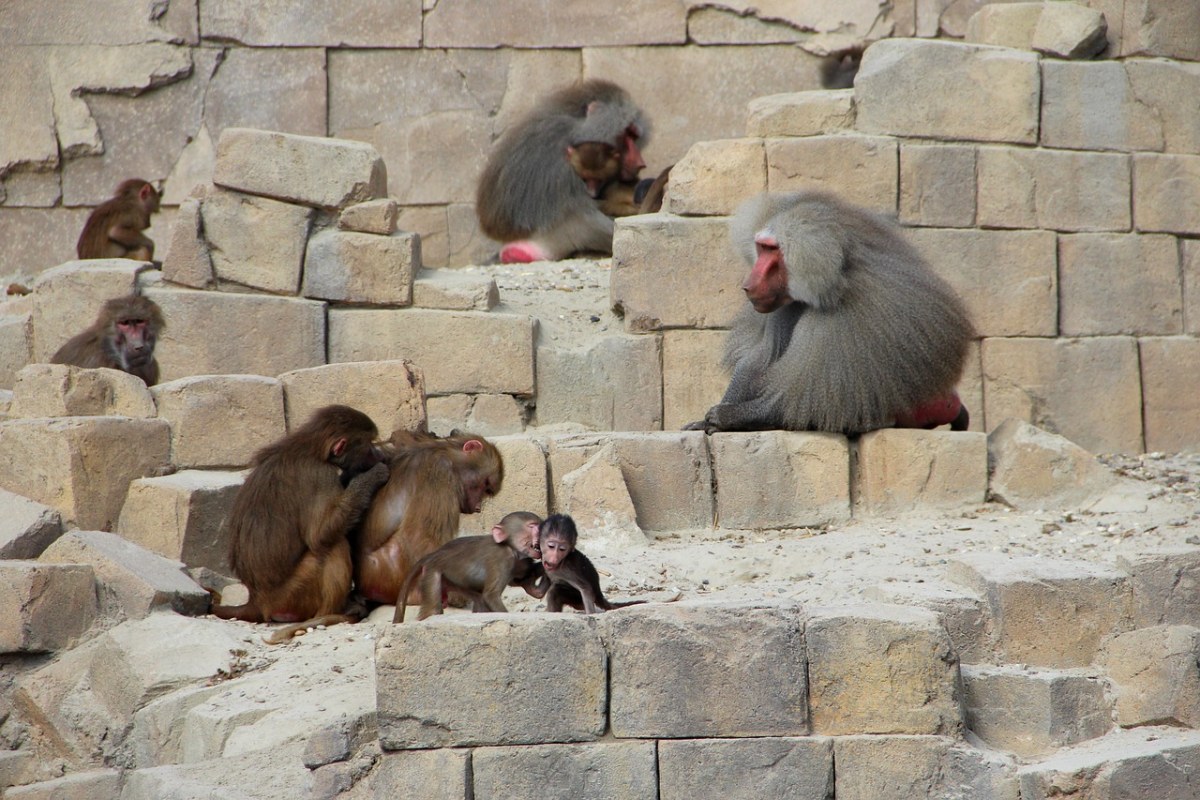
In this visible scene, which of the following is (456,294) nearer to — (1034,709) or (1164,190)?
(1164,190)

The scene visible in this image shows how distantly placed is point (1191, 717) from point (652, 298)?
513cm

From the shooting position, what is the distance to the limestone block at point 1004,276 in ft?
34.0

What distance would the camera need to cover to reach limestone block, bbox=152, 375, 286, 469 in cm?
835

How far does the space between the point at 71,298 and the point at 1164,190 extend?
715 centimetres

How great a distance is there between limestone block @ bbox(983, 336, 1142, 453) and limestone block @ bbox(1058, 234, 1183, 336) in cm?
13

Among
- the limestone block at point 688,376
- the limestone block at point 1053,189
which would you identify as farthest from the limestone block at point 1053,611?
the limestone block at point 1053,189

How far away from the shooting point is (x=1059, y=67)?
10.4 m

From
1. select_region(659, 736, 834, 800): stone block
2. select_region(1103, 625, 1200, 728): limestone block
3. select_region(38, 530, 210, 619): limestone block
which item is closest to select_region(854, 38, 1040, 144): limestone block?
select_region(1103, 625, 1200, 728): limestone block

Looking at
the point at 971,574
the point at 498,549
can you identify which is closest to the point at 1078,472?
the point at 971,574

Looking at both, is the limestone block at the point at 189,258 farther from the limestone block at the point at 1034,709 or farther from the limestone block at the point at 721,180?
the limestone block at the point at 1034,709

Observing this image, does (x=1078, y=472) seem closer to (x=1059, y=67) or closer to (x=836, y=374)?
(x=836, y=374)

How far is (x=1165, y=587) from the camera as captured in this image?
6.27m

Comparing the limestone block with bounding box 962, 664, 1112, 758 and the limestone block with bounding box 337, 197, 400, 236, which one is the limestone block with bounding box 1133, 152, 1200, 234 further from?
the limestone block with bounding box 962, 664, 1112, 758

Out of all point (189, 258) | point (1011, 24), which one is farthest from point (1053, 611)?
point (189, 258)
